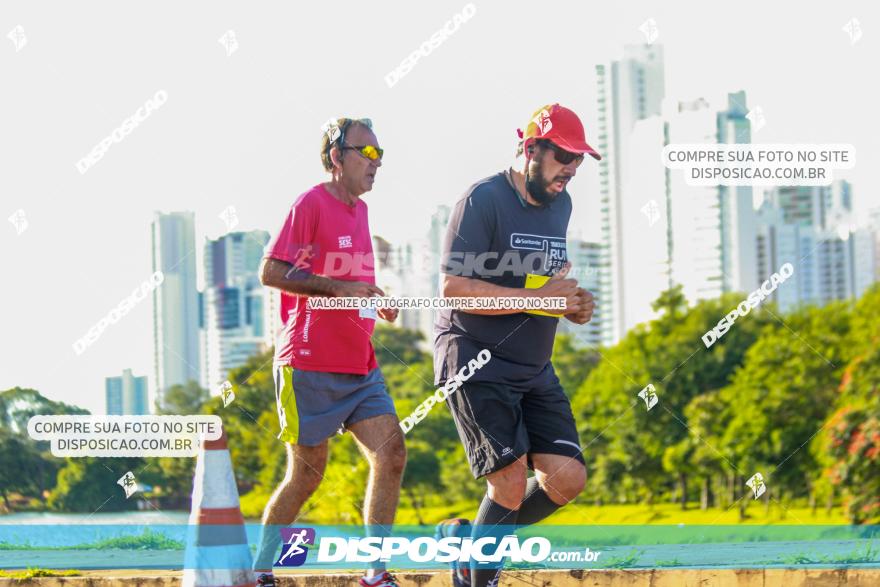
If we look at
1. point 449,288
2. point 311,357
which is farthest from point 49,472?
point 449,288

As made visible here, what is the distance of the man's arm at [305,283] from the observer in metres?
4.87

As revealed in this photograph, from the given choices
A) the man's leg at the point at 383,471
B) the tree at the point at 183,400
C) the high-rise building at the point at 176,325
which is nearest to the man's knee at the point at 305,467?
the man's leg at the point at 383,471

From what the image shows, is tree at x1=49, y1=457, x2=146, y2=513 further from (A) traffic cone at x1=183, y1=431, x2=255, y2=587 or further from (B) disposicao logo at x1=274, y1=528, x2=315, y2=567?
(A) traffic cone at x1=183, y1=431, x2=255, y2=587

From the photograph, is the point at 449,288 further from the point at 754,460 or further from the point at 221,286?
the point at 754,460

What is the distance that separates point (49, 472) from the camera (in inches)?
343

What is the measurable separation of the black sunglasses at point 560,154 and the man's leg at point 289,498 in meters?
1.43

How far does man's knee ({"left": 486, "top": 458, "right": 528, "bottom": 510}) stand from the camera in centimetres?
466

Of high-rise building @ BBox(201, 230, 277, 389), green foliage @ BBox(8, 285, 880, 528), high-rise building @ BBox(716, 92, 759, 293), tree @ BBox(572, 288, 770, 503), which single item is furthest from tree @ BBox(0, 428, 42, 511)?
high-rise building @ BBox(716, 92, 759, 293)

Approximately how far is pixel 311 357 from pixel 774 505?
1105 inches

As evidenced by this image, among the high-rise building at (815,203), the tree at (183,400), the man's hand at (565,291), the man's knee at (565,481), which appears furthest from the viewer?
the high-rise building at (815,203)

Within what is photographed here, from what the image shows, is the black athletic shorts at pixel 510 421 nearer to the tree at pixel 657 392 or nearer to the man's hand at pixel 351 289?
the man's hand at pixel 351 289

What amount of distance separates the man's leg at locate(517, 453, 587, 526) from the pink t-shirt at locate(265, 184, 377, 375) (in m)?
0.82

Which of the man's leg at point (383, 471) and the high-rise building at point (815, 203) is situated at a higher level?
the high-rise building at point (815, 203)

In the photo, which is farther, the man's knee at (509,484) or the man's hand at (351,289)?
the man's hand at (351,289)
